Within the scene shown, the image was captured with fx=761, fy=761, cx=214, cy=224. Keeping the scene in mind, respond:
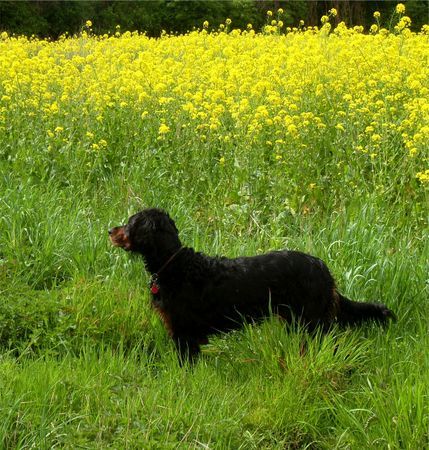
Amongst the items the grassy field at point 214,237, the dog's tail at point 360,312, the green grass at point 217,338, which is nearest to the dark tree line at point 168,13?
the grassy field at point 214,237

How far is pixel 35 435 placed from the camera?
3.10 metres

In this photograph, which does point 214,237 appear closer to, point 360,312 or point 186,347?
point 186,347

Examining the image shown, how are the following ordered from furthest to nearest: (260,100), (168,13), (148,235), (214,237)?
(168,13), (260,100), (214,237), (148,235)

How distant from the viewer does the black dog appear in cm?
413

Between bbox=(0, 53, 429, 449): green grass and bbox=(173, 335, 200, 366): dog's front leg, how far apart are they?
9 cm

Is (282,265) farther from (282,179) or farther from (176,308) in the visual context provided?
(282,179)

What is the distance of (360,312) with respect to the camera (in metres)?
4.16

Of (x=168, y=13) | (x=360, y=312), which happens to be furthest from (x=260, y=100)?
(x=168, y=13)

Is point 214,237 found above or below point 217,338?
above

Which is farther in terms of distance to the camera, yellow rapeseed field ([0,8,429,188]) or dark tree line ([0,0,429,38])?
dark tree line ([0,0,429,38])

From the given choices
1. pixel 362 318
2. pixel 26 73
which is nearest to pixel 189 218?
pixel 362 318

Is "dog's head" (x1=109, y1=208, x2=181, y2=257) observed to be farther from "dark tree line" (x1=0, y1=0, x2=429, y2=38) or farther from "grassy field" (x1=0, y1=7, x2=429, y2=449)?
"dark tree line" (x1=0, y1=0, x2=429, y2=38)

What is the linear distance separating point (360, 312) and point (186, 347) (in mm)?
968

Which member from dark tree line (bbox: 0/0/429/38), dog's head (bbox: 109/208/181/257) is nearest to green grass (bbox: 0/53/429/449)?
dog's head (bbox: 109/208/181/257)
